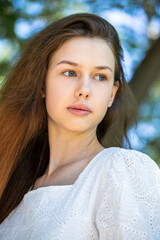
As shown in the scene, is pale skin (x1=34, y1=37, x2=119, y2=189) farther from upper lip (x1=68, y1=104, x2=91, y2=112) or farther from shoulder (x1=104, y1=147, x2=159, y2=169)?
shoulder (x1=104, y1=147, x2=159, y2=169)

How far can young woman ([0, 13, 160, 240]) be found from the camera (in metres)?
2.00

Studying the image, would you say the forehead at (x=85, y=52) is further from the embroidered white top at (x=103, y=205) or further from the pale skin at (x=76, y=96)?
the embroidered white top at (x=103, y=205)

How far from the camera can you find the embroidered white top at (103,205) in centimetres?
192

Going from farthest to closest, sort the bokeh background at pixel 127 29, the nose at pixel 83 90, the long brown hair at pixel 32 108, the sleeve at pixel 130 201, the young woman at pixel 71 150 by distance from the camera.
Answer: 1. the bokeh background at pixel 127 29
2. the long brown hair at pixel 32 108
3. the nose at pixel 83 90
4. the young woman at pixel 71 150
5. the sleeve at pixel 130 201

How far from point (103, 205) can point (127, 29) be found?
89.6 inches

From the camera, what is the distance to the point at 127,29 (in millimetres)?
3990

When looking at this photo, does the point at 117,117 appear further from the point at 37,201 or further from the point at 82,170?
the point at 37,201

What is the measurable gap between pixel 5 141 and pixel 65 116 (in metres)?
0.49

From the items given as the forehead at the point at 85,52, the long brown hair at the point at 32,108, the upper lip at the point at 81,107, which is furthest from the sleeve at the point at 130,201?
the long brown hair at the point at 32,108

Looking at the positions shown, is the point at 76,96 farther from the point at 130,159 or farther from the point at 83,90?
the point at 130,159

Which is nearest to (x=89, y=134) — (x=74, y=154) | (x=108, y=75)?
(x=74, y=154)

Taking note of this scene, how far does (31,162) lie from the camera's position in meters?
2.80

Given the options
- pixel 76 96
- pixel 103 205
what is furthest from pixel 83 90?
pixel 103 205

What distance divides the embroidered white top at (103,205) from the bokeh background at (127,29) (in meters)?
1.46
